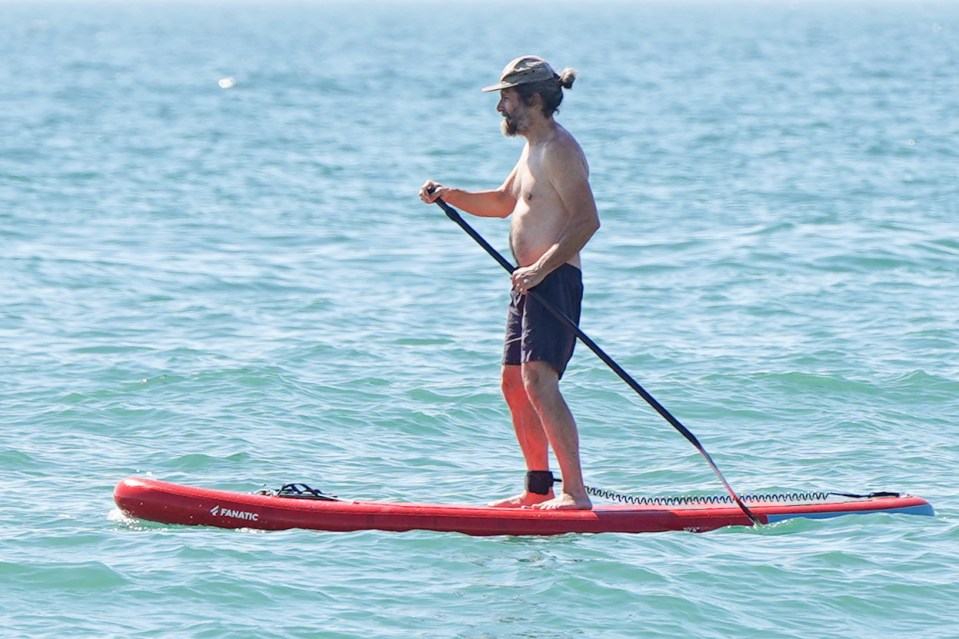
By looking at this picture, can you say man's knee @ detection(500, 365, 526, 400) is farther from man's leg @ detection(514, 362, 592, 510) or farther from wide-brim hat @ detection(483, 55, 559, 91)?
Result: wide-brim hat @ detection(483, 55, 559, 91)

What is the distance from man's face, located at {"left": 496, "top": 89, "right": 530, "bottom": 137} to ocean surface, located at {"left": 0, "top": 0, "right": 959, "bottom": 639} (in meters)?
2.04

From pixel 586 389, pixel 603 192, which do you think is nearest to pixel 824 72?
pixel 603 192

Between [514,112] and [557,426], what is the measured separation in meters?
1.58

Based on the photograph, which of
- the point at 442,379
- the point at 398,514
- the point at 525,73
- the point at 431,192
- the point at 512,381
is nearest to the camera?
the point at 525,73

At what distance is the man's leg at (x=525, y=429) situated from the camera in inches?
311

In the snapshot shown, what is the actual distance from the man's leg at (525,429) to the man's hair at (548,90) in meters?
1.35

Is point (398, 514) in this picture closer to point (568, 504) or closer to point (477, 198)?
point (568, 504)

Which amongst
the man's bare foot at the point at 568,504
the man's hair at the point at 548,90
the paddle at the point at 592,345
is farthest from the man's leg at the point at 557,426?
the man's hair at the point at 548,90

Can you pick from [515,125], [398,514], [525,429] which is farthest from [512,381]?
[515,125]

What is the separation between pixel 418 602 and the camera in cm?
676

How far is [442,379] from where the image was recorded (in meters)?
11.4

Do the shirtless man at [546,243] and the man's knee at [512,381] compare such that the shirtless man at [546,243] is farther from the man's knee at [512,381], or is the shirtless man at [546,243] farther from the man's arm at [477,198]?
the man's arm at [477,198]

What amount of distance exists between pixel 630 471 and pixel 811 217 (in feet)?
35.2

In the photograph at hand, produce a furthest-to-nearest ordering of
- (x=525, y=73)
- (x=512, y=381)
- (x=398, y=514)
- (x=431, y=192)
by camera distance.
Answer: (x=431, y=192) < (x=512, y=381) < (x=398, y=514) < (x=525, y=73)
